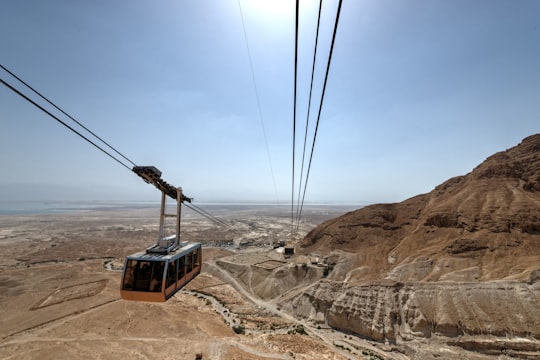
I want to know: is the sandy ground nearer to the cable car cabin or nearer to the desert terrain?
the desert terrain

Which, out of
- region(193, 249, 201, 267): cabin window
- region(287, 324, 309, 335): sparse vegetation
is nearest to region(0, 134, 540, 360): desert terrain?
region(287, 324, 309, 335): sparse vegetation

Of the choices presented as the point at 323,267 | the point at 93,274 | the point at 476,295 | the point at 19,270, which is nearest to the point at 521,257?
the point at 476,295

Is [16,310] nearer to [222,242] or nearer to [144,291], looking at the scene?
[144,291]

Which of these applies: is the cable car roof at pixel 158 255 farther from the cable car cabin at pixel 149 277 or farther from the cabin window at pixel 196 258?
the cabin window at pixel 196 258

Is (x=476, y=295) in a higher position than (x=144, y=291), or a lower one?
lower

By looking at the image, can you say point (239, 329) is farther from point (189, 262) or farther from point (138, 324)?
point (189, 262)

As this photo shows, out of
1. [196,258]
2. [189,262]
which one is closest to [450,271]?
[196,258]

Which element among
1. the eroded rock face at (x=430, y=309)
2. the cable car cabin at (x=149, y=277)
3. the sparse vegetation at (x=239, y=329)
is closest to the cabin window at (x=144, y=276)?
the cable car cabin at (x=149, y=277)
